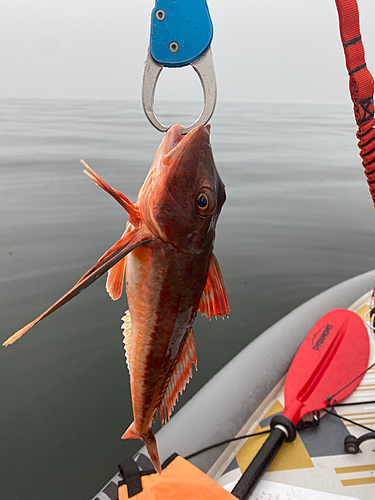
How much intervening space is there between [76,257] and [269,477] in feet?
19.3

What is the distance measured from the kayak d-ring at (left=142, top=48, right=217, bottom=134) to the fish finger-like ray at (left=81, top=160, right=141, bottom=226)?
0.75 feet

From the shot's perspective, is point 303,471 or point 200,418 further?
point 200,418

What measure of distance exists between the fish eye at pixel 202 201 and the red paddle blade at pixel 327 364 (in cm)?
280

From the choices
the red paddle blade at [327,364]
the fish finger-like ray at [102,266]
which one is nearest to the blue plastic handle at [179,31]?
the fish finger-like ray at [102,266]

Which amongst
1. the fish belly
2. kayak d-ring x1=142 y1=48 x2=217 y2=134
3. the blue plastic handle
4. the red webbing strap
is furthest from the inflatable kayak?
the blue plastic handle

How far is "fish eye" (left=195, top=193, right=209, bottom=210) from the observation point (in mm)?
1152

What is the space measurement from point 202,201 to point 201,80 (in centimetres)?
37

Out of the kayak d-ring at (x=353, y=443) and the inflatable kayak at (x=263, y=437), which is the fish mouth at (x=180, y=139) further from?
the kayak d-ring at (x=353, y=443)

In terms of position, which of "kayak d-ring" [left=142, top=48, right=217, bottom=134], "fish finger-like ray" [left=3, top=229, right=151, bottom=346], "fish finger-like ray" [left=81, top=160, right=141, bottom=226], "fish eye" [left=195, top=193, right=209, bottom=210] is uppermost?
"kayak d-ring" [left=142, top=48, right=217, bottom=134]

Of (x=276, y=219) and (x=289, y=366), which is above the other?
(x=276, y=219)

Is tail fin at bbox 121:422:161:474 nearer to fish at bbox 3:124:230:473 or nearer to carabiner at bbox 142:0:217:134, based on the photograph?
fish at bbox 3:124:230:473

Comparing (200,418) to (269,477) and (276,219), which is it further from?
(276,219)

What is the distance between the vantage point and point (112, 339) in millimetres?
5672

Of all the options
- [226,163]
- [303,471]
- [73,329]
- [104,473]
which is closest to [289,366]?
[303,471]
